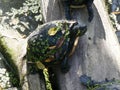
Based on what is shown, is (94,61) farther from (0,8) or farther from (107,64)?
(0,8)

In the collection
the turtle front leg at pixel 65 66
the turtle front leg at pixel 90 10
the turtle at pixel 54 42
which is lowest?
the turtle front leg at pixel 65 66

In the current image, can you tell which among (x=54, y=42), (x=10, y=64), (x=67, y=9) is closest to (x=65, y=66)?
(x=54, y=42)

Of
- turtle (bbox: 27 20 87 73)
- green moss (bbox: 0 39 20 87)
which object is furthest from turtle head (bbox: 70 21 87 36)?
green moss (bbox: 0 39 20 87)

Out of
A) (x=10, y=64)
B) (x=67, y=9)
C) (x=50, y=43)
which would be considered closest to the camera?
(x=50, y=43)

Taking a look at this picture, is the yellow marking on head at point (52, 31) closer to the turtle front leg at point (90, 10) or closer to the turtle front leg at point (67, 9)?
the turtle front leg at point (67, 9)

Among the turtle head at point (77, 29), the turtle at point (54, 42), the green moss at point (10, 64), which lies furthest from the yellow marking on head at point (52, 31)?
the green moss at point (10, 64)

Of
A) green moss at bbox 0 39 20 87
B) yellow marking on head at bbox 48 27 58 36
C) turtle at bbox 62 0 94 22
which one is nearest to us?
yellow marking on head at bbox 48 27 58 36

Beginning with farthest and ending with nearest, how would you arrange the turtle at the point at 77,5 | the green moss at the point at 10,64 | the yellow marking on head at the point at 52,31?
the green moss at the point at 10,64, the turtle at the point at 77,5, the yellow marking on head at the point at 52,31

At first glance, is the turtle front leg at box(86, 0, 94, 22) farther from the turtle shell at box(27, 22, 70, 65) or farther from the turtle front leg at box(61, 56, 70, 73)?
the turtle front leg at box(61, 56, 70, 73)

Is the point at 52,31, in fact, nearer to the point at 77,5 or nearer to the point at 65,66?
the point at 65,66
